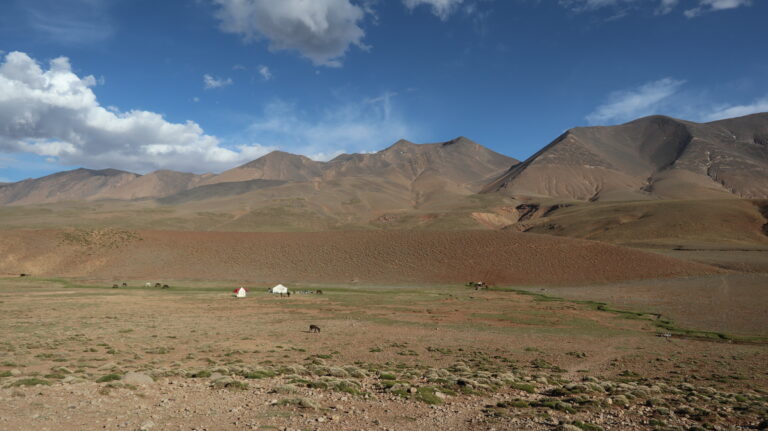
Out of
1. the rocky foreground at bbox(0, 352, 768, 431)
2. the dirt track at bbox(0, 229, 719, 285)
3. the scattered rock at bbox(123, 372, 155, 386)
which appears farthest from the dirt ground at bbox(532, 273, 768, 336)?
the scattered rock at bbox(123, 372, 155, 386)

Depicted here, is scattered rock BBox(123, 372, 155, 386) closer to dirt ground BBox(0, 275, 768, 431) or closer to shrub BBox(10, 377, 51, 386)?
dirt ground BBox(0, 275, 768, 431)

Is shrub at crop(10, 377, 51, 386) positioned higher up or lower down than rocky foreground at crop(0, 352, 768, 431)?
higher up

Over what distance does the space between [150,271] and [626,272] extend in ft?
247

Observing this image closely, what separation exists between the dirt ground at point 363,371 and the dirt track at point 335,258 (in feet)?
116

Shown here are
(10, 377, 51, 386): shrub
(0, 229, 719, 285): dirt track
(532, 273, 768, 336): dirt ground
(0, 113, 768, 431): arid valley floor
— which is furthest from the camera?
(0, 229, 719, 285): dirt track

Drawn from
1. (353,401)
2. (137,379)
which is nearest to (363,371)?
(353,401)

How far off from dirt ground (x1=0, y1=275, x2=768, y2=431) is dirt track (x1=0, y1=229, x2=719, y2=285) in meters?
35.4

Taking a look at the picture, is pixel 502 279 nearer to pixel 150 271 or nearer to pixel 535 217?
pixel 150 271

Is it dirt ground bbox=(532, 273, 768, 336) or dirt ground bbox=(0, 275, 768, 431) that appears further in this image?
dirt ground bbox=(532, 273, 768, 336)

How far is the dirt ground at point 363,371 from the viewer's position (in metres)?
10.6

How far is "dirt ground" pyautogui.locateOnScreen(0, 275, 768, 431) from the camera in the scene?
10609 millimetres

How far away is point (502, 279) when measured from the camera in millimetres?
69875

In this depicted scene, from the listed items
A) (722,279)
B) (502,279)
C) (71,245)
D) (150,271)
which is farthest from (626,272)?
(71,245)

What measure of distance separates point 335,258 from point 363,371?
6558 centimetres
